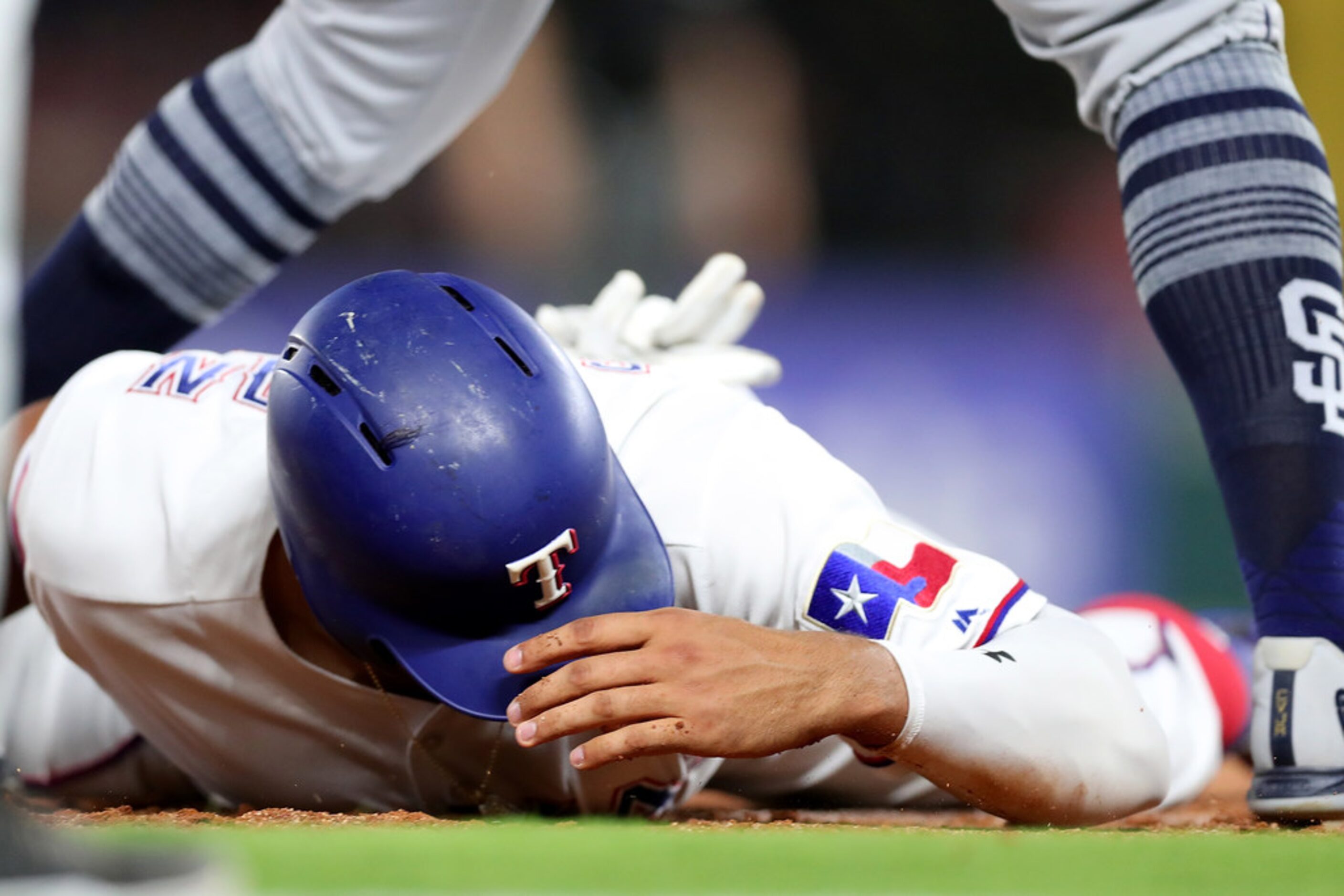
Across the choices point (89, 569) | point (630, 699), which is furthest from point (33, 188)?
point (630, 699)

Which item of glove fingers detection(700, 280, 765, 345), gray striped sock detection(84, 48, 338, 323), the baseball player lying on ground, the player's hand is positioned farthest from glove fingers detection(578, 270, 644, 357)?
the player's hand

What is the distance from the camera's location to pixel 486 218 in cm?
340

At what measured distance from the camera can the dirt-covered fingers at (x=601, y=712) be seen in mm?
1095

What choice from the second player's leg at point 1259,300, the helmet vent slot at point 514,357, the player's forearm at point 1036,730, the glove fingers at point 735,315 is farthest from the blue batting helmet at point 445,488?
the glove fingers at point 735,315

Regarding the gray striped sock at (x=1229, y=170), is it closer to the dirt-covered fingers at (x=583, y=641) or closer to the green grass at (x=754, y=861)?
the green grass at (x=754, y=861)

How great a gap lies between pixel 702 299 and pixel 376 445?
112 centimetres

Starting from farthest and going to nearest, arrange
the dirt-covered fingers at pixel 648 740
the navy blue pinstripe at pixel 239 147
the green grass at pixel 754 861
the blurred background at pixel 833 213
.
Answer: the blurred background at pixel 833 213
the navy blue pinstripe at pixel 239 147
the dirt-covered fingers at pixel 648 740
the green grass at pixel 754 861

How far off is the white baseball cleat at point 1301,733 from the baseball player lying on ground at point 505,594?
0.44 ft

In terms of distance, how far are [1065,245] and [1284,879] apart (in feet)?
8.67

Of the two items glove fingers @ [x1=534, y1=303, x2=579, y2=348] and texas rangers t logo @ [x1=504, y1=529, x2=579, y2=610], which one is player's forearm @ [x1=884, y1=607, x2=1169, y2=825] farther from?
glove fingers @ [x1=534, y1=303, x2=579, y2=348]

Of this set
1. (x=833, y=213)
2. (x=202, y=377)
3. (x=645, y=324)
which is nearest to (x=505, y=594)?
(x=202, y=377)

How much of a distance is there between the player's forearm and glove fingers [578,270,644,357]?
1059mm

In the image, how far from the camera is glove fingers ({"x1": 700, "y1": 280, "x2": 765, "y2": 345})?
90.0 inches

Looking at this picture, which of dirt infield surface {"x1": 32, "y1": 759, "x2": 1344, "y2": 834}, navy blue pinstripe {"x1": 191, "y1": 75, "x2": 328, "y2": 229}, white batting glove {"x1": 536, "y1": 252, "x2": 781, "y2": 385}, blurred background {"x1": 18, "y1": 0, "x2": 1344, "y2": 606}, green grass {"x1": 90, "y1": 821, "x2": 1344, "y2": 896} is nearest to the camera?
green grass {"x1": 90, "y1": 821, "x2": 1344, "y2": 896}
